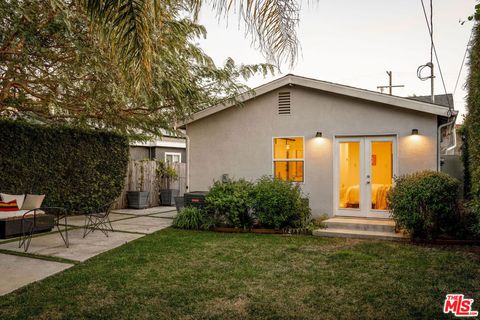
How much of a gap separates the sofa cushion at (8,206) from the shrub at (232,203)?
4.82 metres

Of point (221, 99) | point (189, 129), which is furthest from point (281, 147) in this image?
point (189, 129)

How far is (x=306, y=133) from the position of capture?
9680 mm

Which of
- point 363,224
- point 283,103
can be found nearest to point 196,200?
point 283,103

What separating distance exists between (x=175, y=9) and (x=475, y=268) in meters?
7.69

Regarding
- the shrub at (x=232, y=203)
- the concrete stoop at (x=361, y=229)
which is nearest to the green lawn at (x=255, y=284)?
the concrete stoop at (x=361, y=229)

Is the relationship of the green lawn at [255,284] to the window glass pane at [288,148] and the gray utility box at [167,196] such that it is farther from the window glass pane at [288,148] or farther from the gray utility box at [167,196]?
the gray utility box at [167,196]

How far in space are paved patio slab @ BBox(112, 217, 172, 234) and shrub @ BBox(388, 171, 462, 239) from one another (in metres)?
6.17

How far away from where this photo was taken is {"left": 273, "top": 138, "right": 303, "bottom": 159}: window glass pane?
32.2 ft

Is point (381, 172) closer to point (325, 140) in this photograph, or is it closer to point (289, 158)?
point (325, 140)

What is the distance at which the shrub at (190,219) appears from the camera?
9.16 m

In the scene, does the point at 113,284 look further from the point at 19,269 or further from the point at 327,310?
the point at 327,310

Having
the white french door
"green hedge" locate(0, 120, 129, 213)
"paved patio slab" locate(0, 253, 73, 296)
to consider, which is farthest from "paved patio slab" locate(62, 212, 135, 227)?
the white french door

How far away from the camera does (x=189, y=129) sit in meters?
11.1

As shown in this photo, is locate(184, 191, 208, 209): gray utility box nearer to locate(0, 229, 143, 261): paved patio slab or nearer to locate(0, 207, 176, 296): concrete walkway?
locate(0, 207, 176, 296): concrete walkway
